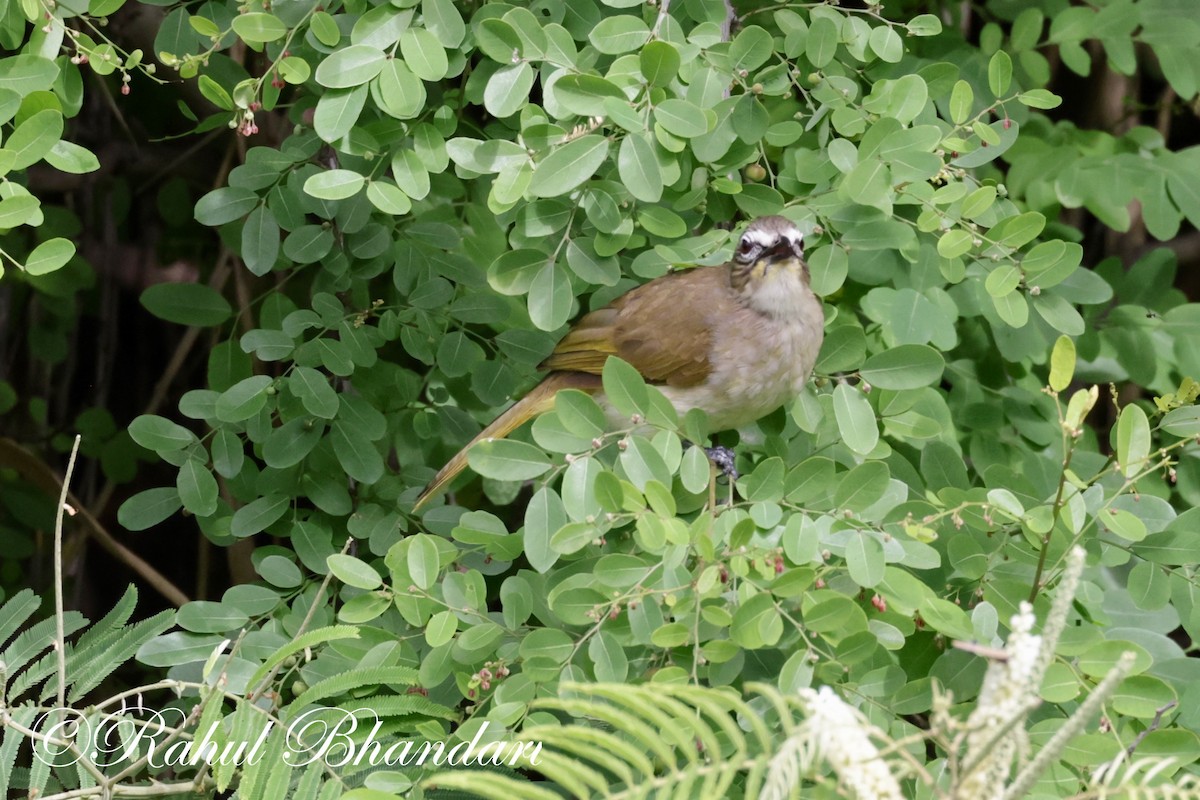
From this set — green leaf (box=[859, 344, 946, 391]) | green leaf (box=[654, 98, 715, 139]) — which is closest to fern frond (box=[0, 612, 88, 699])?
green leaf (box=[654, 98, 715, 139])

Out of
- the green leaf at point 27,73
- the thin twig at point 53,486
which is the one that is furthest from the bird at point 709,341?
the thin twig at point 53,486

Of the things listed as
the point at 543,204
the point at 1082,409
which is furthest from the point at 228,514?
the point at 1082,409

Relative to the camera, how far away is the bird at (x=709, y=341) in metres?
2.16

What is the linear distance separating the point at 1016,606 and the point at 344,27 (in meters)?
1.35

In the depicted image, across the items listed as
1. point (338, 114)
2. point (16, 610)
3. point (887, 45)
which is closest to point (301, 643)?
point (16, 610)

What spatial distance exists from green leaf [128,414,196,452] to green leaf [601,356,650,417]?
886mm

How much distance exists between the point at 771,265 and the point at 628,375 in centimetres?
63

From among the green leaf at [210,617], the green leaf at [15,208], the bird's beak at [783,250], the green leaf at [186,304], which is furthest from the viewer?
the green leaf at [186,304]

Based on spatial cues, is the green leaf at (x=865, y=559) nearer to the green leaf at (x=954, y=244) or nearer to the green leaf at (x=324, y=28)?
the green leaf at (x=954, y=244)

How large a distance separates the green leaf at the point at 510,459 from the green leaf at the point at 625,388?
14 cm

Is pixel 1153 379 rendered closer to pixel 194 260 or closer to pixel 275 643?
pixel 275 643

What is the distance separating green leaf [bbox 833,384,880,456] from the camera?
179cm

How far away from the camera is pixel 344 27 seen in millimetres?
1972

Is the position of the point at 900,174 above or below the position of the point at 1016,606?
above
